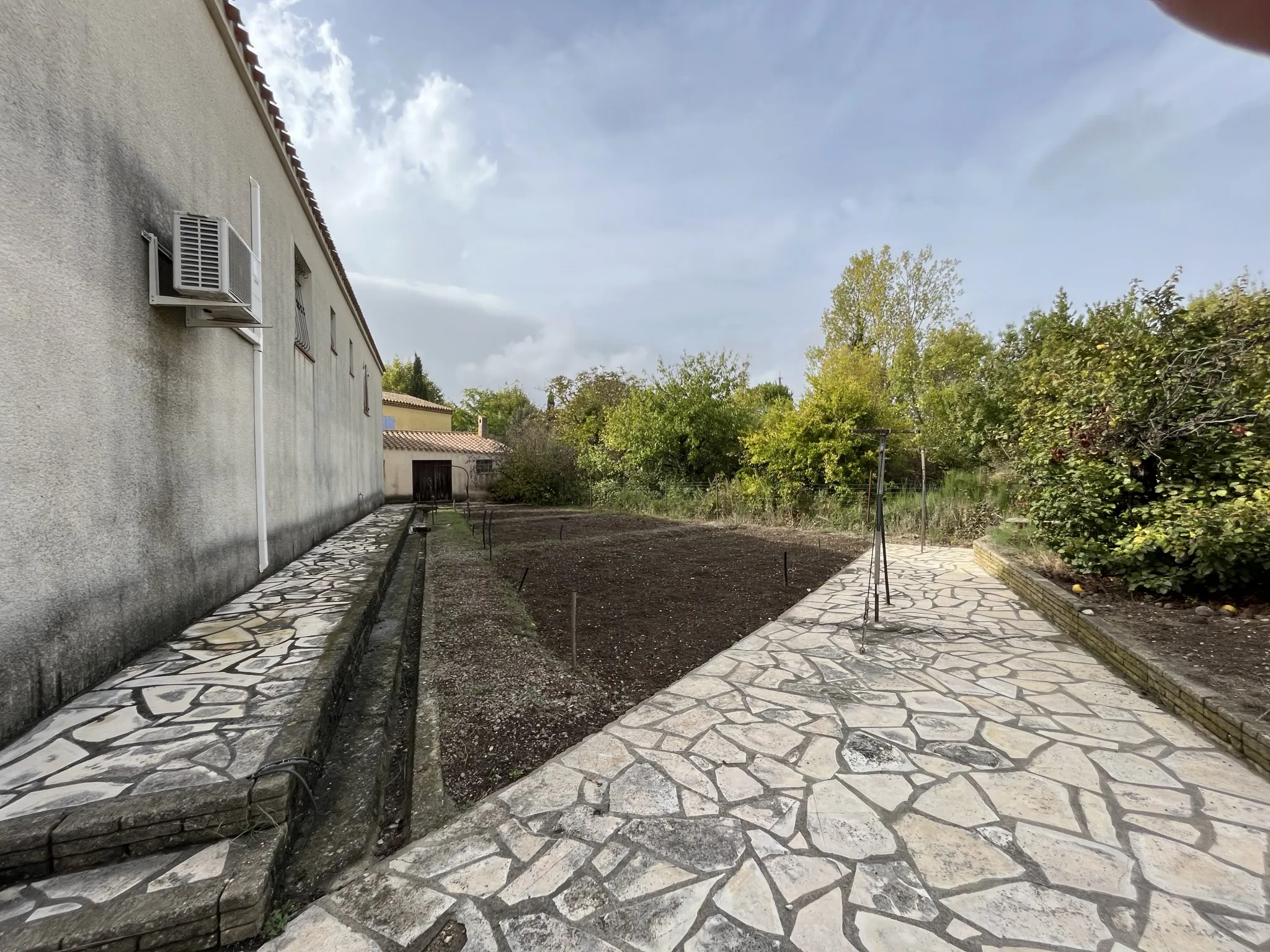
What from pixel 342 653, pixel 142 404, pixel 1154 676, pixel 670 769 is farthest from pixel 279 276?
pixel 1154 676

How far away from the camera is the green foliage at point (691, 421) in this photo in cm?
1406

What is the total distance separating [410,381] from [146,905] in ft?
133

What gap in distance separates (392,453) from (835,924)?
1920cm

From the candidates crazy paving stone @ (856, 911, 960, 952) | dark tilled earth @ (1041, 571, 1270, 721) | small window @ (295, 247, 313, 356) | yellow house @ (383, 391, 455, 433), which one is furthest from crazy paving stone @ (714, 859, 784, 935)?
yellow house @ (383, 391, 455, 433)

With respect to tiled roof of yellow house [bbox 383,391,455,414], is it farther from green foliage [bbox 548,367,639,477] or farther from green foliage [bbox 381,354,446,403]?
green foliage [bbox 381,354,446,403]

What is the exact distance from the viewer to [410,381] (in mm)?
37969

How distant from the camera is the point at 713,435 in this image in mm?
14180

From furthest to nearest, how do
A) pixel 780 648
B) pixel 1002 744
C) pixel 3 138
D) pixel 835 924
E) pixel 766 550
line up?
pixel 766 550 → pixel 780 648 → pixel 1002 744 → pixel 3 138 → pixel 835 924

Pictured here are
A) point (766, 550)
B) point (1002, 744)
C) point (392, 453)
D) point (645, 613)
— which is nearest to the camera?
point (1002, 744)

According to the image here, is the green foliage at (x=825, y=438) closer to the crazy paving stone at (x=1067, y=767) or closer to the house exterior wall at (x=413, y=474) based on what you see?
the crazy paving stone at (x=1067, y=767)

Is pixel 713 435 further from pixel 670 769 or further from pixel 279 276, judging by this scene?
pixel 670 769

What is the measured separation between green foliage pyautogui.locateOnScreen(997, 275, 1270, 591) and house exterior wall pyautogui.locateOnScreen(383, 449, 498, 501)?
16.5m

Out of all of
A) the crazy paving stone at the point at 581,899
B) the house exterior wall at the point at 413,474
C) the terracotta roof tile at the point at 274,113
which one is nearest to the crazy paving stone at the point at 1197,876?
the crazy paving stone at the point at 581,899

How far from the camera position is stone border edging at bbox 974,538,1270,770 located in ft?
7.73
